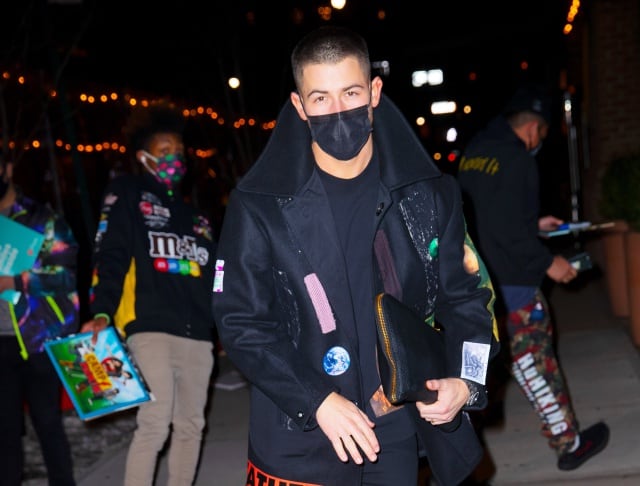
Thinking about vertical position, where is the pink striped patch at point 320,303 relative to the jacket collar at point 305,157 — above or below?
below

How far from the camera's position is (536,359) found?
4.84 metres

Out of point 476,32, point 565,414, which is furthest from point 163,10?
point 476,32

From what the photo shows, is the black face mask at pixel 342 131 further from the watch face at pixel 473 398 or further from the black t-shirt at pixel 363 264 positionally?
the watch face at pixel 473 398

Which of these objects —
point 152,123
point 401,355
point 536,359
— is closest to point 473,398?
point 401,355

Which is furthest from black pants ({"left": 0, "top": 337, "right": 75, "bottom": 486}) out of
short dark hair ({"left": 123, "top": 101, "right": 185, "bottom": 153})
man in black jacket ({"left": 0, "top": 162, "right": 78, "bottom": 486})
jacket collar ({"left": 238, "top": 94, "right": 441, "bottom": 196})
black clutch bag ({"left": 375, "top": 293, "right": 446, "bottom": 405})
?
black clutch bag ({"left": 375, "top": 293, "right": 446, "bottom": 405})

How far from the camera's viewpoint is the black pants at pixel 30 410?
4.57 m

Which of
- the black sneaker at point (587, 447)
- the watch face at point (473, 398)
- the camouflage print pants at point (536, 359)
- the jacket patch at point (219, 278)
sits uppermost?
the jacket patch at point (219, 278)

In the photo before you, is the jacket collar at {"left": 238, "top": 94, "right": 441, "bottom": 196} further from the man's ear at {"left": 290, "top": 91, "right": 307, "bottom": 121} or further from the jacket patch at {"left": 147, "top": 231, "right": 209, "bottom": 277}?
the jacket patch at {"left": 147, "top": 231, "right": 209, "bottom": 277}

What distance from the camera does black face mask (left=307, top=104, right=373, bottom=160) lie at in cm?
256

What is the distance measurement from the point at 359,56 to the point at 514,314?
2723 millimetres

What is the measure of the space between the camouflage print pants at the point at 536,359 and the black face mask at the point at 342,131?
2578 millimetres

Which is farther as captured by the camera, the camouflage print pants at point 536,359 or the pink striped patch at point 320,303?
the camouflage print pants at point 536,359

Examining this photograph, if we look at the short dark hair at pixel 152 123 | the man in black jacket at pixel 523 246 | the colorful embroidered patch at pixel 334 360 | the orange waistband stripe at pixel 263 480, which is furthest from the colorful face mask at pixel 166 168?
the colorful embroidered patch at pixel 334 360

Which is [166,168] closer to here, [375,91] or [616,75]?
[375,91]
